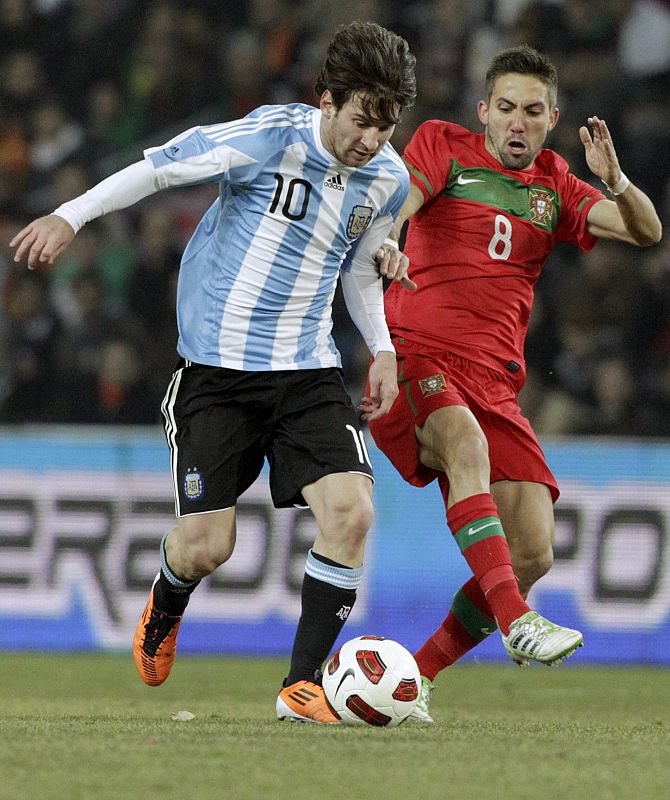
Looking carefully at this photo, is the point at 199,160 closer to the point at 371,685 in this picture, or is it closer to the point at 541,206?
the point at 541,206

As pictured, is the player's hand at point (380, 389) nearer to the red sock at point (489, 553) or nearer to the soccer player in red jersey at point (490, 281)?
the soccer player in red jersey at point (490, 281)

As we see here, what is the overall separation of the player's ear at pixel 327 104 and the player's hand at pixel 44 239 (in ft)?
3.04

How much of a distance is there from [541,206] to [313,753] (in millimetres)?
2538

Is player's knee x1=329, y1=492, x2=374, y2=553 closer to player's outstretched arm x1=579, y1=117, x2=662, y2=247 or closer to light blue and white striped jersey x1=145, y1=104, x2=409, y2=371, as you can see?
light blue and white striped jersey x1=145, y1=104, x2=409, y2=371

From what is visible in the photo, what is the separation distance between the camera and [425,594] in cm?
834

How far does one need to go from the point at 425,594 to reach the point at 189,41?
5.31 metres

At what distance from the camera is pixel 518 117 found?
16.9ft

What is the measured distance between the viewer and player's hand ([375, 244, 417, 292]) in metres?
4.64

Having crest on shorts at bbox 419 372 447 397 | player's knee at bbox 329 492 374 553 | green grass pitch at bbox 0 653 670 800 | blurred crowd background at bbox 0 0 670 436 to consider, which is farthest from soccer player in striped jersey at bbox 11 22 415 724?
blurred crowd background at bbox 0 0 670 436

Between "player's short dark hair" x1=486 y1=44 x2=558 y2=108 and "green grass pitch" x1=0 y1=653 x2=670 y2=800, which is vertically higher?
"player's short dark hair" x1=486 y1=44 x2=558 y2=108

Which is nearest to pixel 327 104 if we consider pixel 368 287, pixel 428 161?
pixel 368 287

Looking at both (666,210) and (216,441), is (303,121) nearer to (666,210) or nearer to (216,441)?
(216,441)

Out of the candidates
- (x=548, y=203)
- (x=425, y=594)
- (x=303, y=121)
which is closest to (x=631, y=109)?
(x=425, y=594)

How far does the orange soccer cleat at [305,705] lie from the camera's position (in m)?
4.34
